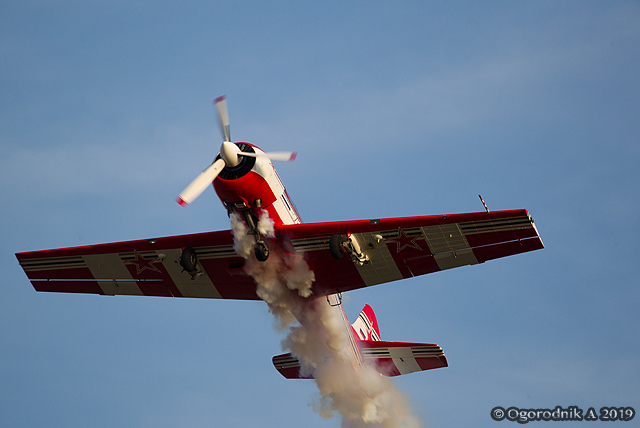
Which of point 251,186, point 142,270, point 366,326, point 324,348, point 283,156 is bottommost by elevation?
point 324,348

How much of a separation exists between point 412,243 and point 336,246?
8.01ft

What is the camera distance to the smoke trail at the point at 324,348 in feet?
76.1

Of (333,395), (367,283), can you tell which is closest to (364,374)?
(333,395)

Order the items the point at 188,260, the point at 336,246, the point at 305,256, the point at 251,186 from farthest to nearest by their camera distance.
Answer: the point at 305,256, the point at 188,260, the point at 336,246, the point at 251,186

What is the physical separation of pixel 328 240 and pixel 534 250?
5928 millimetres

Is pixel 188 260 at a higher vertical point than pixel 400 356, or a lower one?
higher

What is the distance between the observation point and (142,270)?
2553cm

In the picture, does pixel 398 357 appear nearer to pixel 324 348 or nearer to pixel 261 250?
pixel 324 348

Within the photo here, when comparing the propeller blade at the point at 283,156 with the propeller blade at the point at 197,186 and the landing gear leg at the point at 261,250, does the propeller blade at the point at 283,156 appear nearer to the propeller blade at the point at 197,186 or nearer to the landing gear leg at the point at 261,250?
the propeller blade at the point at 197,186

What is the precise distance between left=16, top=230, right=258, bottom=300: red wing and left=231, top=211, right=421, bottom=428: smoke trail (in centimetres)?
119

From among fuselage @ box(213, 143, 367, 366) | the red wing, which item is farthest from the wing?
the red wing

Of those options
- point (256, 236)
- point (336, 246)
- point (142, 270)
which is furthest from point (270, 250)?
point (142, 270)

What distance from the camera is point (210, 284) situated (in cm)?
2538

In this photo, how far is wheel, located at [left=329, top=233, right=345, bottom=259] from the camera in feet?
69.6
